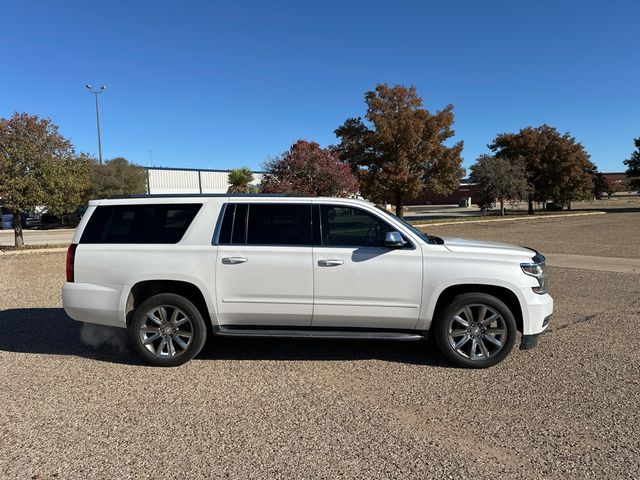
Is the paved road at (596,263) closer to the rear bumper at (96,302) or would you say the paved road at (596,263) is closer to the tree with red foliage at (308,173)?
the rear bumper at (96,302)

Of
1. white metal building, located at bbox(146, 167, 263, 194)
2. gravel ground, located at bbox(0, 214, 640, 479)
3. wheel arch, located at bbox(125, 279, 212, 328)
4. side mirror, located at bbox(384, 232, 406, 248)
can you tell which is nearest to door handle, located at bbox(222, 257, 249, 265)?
wheel arch, located at bbox(125, 279, 212, 328)

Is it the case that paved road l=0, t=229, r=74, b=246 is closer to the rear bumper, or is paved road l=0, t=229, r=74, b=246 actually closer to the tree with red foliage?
the tree with red foliage

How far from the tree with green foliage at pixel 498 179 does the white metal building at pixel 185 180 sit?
2515cm

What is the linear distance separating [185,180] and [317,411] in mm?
62637

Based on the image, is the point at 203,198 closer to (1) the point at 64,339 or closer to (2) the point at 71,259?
(2) the point at 71,259

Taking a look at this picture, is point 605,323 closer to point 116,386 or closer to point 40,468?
point 116,386

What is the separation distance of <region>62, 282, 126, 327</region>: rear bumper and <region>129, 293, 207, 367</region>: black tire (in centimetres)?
20

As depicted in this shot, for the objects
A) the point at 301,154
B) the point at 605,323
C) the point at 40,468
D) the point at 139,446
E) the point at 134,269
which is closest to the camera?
the point at 40,468

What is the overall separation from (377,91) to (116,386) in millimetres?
28560

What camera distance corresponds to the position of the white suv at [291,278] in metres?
4.78

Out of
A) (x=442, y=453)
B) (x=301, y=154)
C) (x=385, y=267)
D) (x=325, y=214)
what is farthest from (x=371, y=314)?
(x=301, y=154)

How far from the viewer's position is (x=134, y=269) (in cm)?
495

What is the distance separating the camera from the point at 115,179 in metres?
40.5

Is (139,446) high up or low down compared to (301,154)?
down
